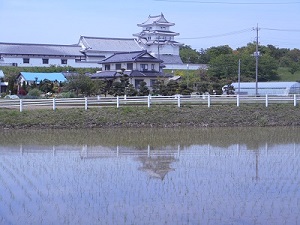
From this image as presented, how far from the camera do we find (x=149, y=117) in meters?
27.2

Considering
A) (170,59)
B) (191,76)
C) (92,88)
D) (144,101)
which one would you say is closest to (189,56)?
(170,59)

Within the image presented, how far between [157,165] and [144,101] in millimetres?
15226

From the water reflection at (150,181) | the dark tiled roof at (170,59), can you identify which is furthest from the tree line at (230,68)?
the water reflection at (150,181)

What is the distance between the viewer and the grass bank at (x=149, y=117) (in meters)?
26.3

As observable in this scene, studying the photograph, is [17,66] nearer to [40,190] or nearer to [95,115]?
[95,115]

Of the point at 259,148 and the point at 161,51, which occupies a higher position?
the point at 161,51

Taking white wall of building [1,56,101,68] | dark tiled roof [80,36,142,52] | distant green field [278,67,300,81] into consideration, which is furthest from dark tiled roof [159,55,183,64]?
distant green field [278,67,300,81]

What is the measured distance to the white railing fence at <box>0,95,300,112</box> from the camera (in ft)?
94.7

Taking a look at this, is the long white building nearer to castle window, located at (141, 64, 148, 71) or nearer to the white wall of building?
the white wall of building

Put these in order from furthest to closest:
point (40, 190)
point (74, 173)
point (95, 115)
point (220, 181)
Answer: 1. point (95, 115)
2. point (74, 173)
3. point (220, 181)
4. point (40, 190)

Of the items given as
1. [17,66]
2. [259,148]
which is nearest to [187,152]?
[259,148]

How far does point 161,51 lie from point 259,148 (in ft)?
185

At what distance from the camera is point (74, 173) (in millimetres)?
A: 13266

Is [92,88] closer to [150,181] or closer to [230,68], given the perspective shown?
[230,68]
